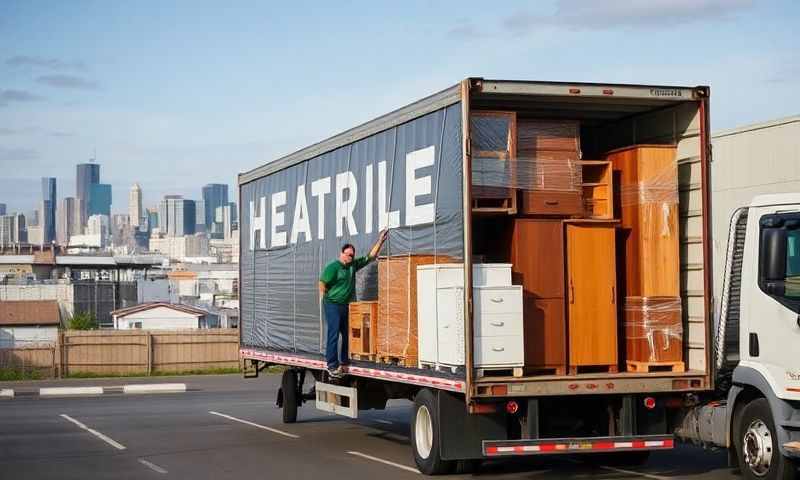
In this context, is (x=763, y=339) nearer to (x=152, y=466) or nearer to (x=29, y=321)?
(x=152, y=466)

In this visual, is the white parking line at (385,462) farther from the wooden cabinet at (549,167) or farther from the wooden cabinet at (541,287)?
the wooden cabinet at (549,167)

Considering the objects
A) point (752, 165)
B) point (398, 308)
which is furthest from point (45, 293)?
point (398, 308)

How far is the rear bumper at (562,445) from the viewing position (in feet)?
40.6

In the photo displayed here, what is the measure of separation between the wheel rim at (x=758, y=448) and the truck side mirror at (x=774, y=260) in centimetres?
131

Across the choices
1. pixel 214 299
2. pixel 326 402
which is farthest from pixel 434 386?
pixel 214 299

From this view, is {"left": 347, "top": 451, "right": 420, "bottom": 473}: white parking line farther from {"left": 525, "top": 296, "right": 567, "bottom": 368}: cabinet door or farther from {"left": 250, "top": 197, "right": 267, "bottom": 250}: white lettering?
{"left": 250, "top": 197, "right": 267, "bottom": 250}: white lettering

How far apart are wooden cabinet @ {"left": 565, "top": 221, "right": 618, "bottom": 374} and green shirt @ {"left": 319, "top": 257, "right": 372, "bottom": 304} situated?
143 inches

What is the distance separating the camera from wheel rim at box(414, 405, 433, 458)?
1344 cm

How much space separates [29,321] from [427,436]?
65.3 m

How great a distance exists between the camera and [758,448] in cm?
1175

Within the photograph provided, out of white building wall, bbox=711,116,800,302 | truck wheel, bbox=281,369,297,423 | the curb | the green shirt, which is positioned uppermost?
white building wall, bbox=711,116,800,302

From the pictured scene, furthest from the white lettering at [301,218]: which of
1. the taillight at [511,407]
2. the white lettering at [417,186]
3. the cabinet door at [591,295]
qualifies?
the taillight at [511,407]

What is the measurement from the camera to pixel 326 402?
58.6 ft

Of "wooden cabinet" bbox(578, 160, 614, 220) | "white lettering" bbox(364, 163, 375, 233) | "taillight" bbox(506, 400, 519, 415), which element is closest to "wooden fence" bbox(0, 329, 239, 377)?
"white lettering" bbox(364, 163, 375, 233)
